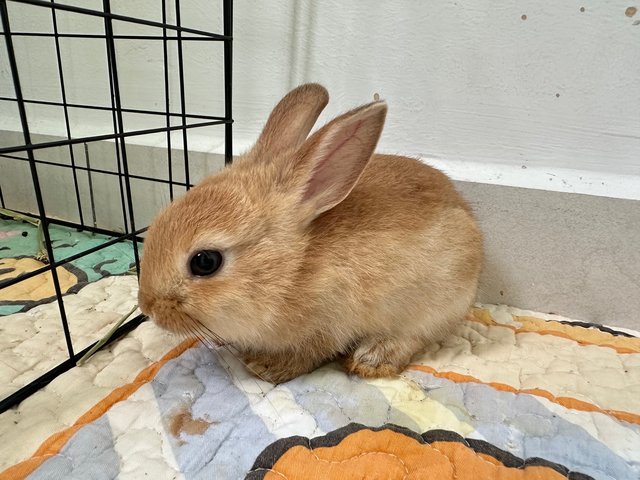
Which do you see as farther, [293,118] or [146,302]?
[293,118]

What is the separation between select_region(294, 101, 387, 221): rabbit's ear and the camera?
891mm

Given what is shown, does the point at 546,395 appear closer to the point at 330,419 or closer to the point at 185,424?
the point at 330,419

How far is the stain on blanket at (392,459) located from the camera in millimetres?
800

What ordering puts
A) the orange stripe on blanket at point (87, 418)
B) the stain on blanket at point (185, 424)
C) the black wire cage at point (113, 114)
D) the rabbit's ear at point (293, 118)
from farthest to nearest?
1. the black wire cage at point (113, 114)
2. the rabbit's ear at point (293, 118)
3. the stain on blanket at point (185, 424)
4. the orange stripe on blanket at point (87, 418)

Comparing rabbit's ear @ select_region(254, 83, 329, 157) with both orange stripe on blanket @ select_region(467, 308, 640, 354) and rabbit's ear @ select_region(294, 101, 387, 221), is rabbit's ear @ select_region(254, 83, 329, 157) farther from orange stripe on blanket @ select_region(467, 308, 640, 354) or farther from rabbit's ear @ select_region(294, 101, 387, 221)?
orange stripe on blanket @ select_region(467, 308, 640, 354)

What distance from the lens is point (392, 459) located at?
83 centimetres

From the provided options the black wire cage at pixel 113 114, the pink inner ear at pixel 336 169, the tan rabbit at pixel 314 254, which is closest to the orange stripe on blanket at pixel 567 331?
the tan rabbit at pixel 314 254

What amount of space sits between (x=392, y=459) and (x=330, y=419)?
16cm

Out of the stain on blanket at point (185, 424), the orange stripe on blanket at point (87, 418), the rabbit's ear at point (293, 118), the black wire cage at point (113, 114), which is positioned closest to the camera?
the orange stripe on blanket at point (87, 418)

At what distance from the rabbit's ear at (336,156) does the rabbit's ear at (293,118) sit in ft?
0.68

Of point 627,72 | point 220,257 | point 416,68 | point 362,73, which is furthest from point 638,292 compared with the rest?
point 220,257

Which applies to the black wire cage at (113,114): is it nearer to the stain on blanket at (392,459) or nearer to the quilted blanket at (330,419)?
the quilted blanket at (330,419)

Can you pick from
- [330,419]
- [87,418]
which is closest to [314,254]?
[330,419]

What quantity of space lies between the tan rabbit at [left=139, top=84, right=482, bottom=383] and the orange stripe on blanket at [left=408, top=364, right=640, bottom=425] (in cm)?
8
